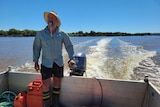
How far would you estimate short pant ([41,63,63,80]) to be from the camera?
2268 millimetres

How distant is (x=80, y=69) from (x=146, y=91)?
3.83ft

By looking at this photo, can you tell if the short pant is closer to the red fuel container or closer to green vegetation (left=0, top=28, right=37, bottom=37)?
the red fuel container

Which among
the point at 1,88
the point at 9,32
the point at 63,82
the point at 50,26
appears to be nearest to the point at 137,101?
the point at 63,82

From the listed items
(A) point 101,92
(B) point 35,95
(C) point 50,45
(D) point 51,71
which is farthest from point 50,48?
(A) point 101,92

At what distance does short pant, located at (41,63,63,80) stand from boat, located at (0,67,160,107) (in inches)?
8.9

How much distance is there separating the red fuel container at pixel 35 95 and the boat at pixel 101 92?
0.89 feet

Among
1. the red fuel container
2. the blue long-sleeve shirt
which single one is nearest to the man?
the blue long-sleeve shirt

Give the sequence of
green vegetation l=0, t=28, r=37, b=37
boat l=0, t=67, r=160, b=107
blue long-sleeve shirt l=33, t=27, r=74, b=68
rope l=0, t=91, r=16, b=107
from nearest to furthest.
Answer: blue long-sleeve shirt l=33, t=27, r=74, b=68 → boat l=0, t=67, r=160, b=107 → rope l=0, t=91, r=16, b=107 → green vegetation l=0, t=28, r=37, b=37

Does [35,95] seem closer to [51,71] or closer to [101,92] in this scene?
[51,71]

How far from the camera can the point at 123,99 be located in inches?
96.4

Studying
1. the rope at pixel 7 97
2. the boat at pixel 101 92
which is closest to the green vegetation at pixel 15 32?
the rope at pixel 7 97

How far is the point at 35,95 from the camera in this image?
7.97 ft

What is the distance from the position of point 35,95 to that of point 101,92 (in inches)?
33.6

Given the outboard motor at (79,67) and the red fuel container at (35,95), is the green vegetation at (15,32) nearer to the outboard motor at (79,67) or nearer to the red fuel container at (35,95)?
the outboard motor at (79,67)
